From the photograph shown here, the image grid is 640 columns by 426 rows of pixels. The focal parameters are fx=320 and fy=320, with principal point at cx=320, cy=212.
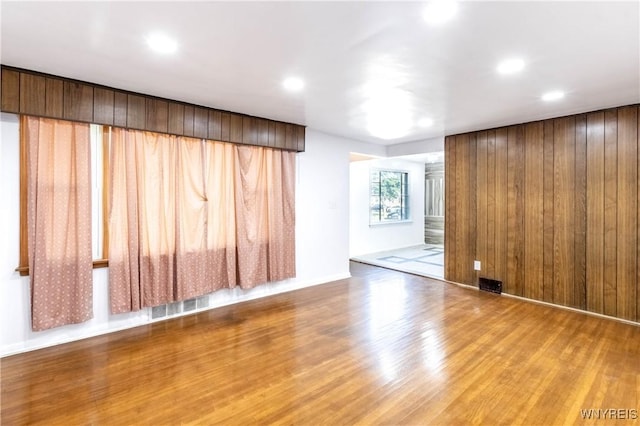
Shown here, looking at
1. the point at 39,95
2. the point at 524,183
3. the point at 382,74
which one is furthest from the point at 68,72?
the point at 524,183

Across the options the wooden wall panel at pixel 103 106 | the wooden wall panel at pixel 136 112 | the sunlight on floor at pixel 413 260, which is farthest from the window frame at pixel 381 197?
the wooden wall panel at pixel 103 106

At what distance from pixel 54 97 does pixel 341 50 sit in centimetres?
255

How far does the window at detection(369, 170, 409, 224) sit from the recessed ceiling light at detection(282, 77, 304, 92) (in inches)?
202

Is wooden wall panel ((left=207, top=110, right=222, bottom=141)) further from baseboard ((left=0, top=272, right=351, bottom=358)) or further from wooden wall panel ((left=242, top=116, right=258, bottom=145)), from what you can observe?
baseboard ((left=0, top=272, right=351, bottom=358))

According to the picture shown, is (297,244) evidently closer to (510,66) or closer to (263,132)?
(263,132)

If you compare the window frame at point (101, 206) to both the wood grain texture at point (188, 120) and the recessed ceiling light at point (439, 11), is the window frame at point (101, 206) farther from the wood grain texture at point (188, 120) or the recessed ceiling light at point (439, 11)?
the recessed ceiling light at point (439, 11)

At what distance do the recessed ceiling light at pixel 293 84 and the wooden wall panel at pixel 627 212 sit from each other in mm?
3633

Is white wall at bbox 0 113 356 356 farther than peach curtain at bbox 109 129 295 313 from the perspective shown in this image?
No

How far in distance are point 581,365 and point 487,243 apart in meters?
2.43

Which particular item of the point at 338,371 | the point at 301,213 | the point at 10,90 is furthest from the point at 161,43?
the point at 301,213

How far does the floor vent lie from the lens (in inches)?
185

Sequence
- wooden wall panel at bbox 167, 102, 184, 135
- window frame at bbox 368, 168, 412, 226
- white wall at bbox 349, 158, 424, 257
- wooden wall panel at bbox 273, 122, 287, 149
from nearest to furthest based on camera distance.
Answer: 1. wooden wall panel at bbox 167, 102, 184, 135
2. wooden wall panel at bbox 273, 122, 287, 149
3. white wall at bbox 349, 158, 424, 257
4. window frame at bbox 368, 168, 412, 226

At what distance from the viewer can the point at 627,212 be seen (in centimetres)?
361

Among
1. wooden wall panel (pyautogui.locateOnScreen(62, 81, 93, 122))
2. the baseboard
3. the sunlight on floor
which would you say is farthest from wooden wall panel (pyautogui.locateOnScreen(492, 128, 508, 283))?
wooden wall panel (pyautogui.locateOnScreen(62, 81, 93, 122))
